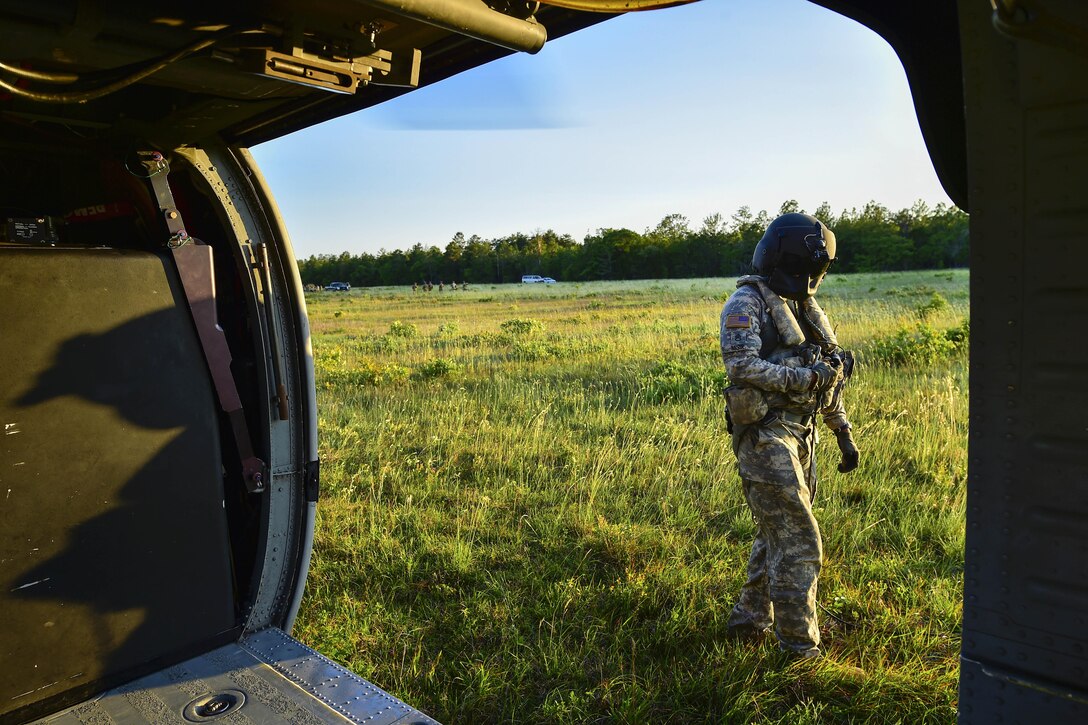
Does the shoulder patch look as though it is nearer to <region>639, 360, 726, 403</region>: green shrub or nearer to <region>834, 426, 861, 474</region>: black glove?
<region>834, 426, 861, 474</region>: black glove

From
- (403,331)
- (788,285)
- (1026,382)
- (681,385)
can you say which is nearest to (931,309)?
(681,385)

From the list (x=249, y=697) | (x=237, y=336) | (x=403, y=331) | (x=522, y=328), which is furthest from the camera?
(x=403, y=331)

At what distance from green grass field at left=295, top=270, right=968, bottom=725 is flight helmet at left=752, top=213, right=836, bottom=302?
180 cm

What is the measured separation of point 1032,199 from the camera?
169cm

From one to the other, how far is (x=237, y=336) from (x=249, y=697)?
Result: 1513 millimetres

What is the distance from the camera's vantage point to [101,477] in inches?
97.7

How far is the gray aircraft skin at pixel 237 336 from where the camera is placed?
5.58 ft

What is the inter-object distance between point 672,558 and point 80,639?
3.15 metres

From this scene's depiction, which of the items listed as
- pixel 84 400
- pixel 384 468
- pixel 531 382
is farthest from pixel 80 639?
pixel 531 382

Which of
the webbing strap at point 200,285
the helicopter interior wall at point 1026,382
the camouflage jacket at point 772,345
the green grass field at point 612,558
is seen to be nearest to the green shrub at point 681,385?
the green grass field at point 612,558

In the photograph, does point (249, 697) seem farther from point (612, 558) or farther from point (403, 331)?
point (403, 331)

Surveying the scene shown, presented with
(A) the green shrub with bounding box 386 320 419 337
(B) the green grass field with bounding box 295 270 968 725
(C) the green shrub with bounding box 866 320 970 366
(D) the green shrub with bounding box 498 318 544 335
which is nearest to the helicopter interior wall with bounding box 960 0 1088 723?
(B) the green grass field with bounding box 295 270 968 725

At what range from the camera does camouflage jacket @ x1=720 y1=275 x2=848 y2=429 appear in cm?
329

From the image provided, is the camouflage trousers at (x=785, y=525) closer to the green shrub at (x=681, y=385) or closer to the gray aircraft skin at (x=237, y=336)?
the gray aircraft skin at (x=237, y=336)
